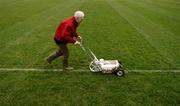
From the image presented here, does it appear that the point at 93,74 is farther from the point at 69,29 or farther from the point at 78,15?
the point at 78,15

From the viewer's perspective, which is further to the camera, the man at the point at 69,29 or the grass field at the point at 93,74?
the man at the point at 69,29

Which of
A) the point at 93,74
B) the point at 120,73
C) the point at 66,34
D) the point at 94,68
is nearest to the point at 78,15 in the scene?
the point at 66,34

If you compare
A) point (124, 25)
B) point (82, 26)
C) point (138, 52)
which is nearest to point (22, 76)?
point (138, 52)

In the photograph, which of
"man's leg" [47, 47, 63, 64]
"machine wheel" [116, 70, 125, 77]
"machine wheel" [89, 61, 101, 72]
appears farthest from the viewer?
"man's leg" [47, 47, 63, 64]

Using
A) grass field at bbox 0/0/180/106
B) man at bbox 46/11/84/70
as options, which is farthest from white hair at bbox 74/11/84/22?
grass field at bbox 0/0/180/106

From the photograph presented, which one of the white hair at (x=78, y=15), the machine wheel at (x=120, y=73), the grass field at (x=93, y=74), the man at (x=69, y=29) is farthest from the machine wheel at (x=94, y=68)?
the white hair at (x=78, y=15)

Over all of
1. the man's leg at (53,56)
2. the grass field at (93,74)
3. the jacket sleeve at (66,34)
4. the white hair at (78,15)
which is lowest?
the grass field at (93,74)

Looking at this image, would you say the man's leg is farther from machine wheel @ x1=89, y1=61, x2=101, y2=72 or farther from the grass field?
machine wheel @ x1=89, y1=61, x2=101, y2=72

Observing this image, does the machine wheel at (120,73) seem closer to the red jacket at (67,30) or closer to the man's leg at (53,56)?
the red jacket at (67,30)

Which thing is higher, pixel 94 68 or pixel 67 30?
pixel 67 30

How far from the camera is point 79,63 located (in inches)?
368

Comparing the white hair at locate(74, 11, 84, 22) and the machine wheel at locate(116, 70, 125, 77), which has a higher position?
the white hair at locate(74, 11, 84, 22)

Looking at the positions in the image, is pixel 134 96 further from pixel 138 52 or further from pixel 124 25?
pixel 124 25

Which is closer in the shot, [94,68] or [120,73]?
[120,73]
